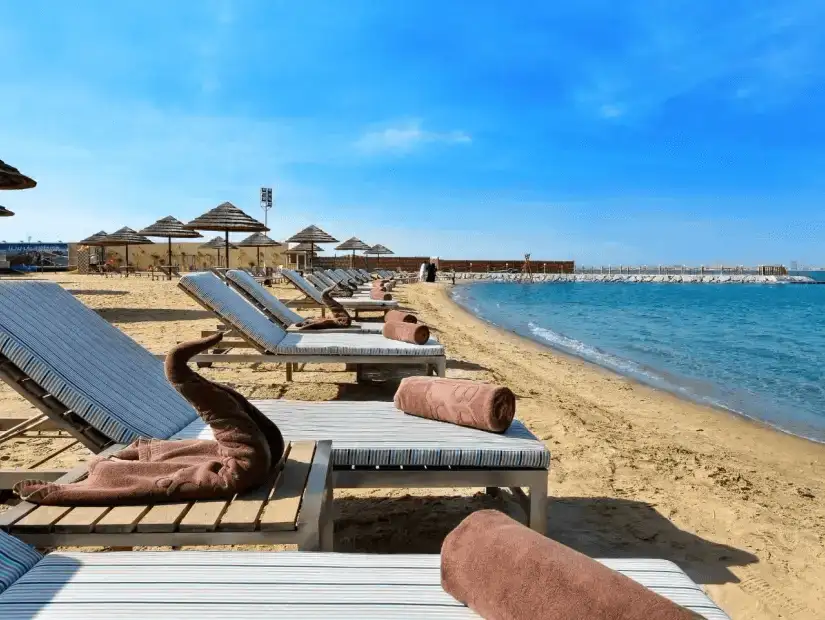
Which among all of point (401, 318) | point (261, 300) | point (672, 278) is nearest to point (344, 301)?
point (261, 300)

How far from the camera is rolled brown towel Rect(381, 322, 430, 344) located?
509 cm

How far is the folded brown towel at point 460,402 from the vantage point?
104 inches

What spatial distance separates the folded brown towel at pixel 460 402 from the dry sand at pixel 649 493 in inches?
23.1

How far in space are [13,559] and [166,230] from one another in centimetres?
2006

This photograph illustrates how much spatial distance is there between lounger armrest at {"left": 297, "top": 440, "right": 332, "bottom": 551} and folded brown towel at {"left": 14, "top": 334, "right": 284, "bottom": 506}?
0.17 metres

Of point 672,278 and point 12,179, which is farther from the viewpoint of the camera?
point 672,278

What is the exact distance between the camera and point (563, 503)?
10.6ft

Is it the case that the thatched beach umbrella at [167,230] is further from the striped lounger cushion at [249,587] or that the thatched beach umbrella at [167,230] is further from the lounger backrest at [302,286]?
the striped lounger cushion at [249,587]

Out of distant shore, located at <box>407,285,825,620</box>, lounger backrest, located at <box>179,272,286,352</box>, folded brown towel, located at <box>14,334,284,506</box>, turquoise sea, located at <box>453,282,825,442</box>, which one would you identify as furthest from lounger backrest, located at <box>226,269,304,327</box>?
turquoise sea, located at <box>453,282,825,442</box>

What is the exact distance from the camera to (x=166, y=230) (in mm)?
19797

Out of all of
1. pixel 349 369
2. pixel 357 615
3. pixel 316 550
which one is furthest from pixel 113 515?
pixel 349 369

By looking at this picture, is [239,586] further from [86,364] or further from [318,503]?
[86,364]

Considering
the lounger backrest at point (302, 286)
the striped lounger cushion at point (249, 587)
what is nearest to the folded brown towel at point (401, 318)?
the striped lounger cushion at point (249, 587)

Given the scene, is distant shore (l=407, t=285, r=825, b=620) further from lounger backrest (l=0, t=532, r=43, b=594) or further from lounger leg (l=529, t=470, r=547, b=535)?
lounger backrest (l=0, t=532, r=43, b=594)
